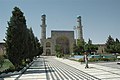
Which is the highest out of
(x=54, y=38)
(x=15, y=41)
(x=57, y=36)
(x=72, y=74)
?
(x=57, y=36)

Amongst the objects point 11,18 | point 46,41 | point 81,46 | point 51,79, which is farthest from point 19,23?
point 46,41

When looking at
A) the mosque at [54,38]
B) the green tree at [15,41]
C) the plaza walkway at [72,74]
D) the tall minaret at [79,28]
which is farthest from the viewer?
the tall minaret at [79,28]

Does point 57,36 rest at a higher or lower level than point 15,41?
higher

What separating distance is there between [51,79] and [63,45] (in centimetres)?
7709

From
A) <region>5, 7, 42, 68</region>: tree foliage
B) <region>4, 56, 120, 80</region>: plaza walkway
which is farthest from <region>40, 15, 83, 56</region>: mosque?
<region>5, 7, 42, 68</region>: tree foliage

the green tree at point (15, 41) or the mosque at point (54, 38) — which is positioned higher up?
the mosque at point (54, 38)

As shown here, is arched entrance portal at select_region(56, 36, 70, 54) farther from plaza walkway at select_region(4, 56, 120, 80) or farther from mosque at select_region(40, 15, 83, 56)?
plaza walkway at select_region(4, 56, 120, 80)

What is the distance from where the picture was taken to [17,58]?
16.7m

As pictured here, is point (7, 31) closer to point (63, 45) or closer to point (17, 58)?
point (17, 58)

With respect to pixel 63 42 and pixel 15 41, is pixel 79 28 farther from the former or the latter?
pixel 15 41

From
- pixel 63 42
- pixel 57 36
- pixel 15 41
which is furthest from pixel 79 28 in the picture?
pixel 15 41

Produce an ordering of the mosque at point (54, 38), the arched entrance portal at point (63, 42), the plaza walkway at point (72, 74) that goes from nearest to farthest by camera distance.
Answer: the plaza walkway at point (72, 74) < the mosque at point (54, 38) < the arched entrance portal at point (63, 42)

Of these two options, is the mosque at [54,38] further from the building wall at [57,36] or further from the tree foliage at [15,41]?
the tree foliage at [15,41]

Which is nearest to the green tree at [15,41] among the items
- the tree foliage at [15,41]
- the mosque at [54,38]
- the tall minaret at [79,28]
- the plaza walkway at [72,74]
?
the tree foliage at [15,41]
